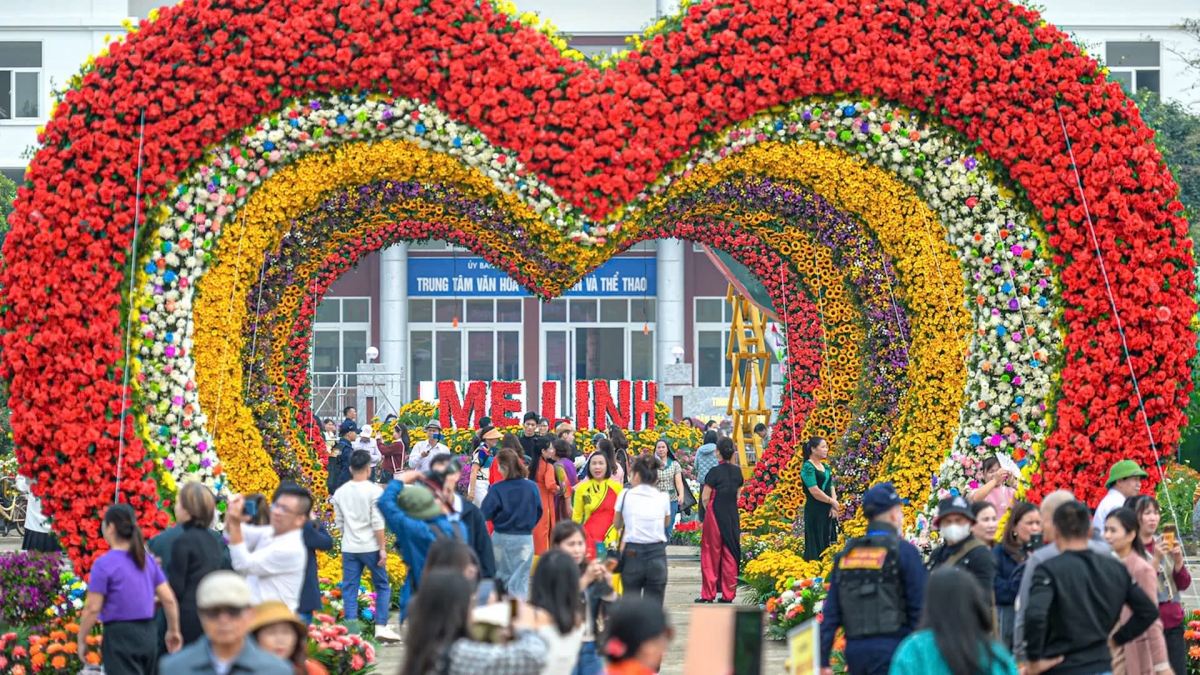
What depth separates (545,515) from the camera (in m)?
14.6

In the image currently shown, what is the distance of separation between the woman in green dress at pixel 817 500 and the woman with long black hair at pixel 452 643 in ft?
32.2

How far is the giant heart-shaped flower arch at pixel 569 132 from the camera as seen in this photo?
11.5 meters

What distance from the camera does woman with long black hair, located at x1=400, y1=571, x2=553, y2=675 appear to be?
543 centimetres

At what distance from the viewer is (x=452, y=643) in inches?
219

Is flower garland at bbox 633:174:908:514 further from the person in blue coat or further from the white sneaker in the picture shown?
the white sneaker

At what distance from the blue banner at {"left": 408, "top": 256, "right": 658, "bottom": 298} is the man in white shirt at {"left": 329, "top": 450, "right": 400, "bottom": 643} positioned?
106 ft

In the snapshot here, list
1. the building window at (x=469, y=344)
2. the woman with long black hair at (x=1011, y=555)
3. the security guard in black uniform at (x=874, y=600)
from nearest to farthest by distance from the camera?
1. the security guard in black uniform at (x=874, y=600)
2. the woman with long black hair at (x=1011, y=555)
3. the building window at (x=469, y=344)

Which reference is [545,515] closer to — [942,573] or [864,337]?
[864,337]

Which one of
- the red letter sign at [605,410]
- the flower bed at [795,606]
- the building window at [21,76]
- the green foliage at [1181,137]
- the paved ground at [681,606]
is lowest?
the paved ground at [681,606]

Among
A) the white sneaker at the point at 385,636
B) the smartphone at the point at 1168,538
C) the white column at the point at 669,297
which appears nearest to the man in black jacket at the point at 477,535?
the white sneaker at the point at 385,636

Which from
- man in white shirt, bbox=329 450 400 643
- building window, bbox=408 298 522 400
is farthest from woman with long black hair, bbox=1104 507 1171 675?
building window, bbox=408 298 522 400

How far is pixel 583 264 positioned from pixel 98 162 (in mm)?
3586

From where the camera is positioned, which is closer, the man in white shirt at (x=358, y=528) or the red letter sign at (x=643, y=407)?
the man in white shirt at (x=358, y=528)

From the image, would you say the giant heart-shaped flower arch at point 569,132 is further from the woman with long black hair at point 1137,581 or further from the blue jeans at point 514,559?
the woman with long black hair at point 1137,581
